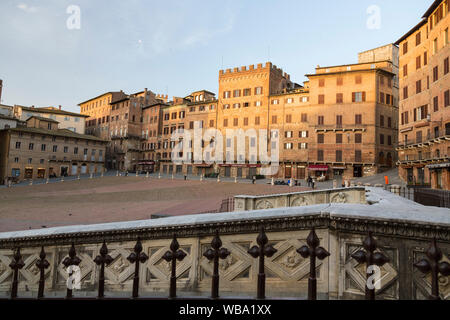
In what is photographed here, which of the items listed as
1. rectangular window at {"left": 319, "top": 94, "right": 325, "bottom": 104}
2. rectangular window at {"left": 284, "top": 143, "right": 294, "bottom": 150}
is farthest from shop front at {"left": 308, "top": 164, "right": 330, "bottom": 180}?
rectangular window at {"left": 319, "top": 94, "right": 325, "bottom": 104}

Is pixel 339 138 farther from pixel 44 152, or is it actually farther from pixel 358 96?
pixel 44 152

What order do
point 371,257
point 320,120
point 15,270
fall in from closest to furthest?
point 371,257 → point 15,270 → point 320,120

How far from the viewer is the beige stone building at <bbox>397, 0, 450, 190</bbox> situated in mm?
30781

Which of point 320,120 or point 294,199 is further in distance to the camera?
point 320,120

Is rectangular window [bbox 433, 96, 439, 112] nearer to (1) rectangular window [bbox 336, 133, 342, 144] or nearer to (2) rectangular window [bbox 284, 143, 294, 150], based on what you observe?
(1) rectangular window [bbox 336, 133, 342, 144]

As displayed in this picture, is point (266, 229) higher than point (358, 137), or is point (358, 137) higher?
point (358, 137)

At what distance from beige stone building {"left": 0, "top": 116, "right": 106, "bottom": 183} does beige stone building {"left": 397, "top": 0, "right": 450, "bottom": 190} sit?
59947mm

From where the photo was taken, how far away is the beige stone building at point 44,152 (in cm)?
5331

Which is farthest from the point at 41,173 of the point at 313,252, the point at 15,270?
the point at 313,252

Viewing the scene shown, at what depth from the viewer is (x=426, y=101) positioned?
35.1m

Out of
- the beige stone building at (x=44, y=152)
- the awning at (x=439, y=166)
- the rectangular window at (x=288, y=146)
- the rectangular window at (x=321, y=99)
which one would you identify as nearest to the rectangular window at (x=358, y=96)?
the rectangular window at (x=321, y=99)

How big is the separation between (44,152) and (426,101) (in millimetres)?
65099

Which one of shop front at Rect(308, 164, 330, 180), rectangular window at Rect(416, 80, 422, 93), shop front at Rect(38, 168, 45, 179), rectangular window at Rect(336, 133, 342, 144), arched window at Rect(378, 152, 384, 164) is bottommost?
shop front at Rect(38, 168, 45, 179)
